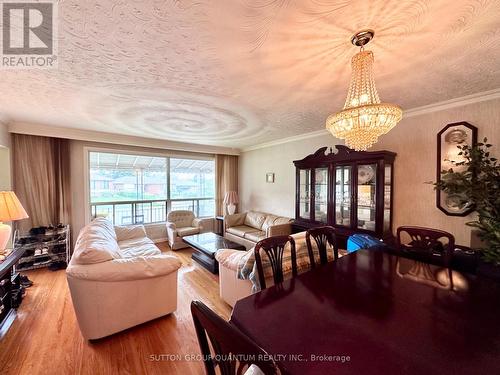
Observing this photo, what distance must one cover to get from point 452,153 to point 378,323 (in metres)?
2.54

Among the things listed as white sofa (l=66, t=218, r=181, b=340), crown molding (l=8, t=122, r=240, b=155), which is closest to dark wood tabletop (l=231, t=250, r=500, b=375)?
white sofa (l=66, t=218, r=181, b=340)

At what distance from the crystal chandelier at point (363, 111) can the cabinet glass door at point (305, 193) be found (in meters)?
2.23

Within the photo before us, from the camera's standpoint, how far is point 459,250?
2.08 metres

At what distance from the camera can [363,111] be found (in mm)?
1309

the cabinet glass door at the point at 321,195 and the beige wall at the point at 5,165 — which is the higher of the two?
the beige wall at the point at 5,165

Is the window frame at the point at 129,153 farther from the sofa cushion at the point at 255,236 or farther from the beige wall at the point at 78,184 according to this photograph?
the sofa cushion at the point at 255,236

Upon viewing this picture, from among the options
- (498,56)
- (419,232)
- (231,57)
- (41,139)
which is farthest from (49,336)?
(498,56)

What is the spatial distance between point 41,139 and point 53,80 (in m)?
2.39

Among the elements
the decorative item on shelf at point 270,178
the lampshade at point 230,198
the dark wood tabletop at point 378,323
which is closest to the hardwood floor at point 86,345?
the dark wood tabletop at point 378,323

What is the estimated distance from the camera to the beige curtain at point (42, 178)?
3391 mm

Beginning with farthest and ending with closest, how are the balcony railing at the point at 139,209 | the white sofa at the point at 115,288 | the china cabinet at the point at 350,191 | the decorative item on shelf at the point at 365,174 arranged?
the balcony railing at the point at 139,209 → the decorative item on shelf at the point at 365,174 → the china cabinet at the point at 350,191 → the white sofa at the point at 115,288

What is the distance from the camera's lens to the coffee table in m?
3.16

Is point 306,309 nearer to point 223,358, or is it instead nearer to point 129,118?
point 223,358

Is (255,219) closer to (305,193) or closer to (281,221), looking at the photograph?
(281,221)
